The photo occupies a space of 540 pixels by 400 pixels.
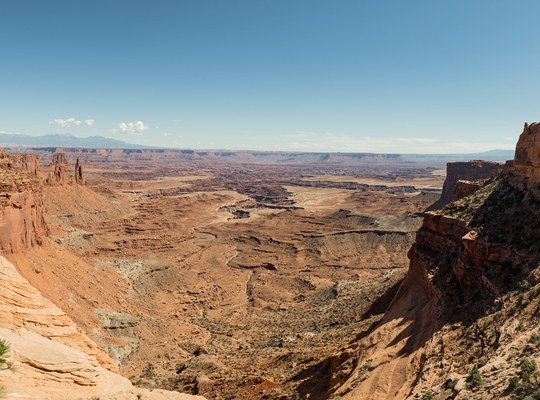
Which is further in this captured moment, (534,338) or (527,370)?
(534,338)

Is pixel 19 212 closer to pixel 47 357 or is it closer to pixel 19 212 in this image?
pixel 19 212

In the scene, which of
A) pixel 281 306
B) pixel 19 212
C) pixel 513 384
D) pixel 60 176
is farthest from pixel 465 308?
pixel 60 176

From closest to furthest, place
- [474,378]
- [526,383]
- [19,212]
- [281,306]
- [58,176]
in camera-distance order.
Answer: [526,383] < [474,378] < [19,212] < [281,306] < [58,176]

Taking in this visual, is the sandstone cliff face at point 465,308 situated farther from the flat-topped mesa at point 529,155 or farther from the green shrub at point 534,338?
the green shrub at point 534,338

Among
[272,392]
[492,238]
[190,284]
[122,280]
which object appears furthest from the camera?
[190,284]

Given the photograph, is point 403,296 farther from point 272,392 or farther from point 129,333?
point 129,333

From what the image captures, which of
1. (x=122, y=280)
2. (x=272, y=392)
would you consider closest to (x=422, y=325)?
(x=272, y=392)

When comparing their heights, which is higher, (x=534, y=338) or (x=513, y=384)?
(x=534, y=338)
